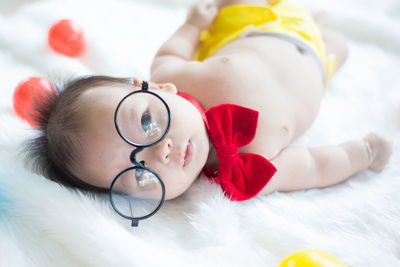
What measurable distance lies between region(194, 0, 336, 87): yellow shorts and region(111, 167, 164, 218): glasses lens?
665mm

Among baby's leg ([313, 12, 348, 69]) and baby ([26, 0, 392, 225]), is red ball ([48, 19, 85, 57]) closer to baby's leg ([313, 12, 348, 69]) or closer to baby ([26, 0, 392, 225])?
baby ([26, 0, 392, 225])

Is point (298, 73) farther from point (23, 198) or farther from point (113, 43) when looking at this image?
point (23, 198)

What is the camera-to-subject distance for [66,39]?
147 cm

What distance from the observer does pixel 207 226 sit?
0.91 metres

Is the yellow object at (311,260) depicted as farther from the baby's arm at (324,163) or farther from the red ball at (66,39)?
the red ball at (66,39)

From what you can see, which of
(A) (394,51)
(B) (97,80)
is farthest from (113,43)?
(A) (394,51)

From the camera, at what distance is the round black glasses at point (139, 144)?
882 mm

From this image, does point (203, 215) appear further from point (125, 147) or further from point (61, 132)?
point (61, 132)

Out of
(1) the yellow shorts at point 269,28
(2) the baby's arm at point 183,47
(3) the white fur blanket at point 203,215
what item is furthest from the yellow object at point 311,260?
(1) the yellow shorts at point 269,28

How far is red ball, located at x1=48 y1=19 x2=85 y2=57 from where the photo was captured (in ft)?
4.84

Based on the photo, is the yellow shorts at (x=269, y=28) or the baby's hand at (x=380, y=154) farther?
the yellow shorts at (x=269, y=28)

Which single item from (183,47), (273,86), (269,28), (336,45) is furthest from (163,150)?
(336,45)

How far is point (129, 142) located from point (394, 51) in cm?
132

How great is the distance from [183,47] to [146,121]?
1.77 ft
